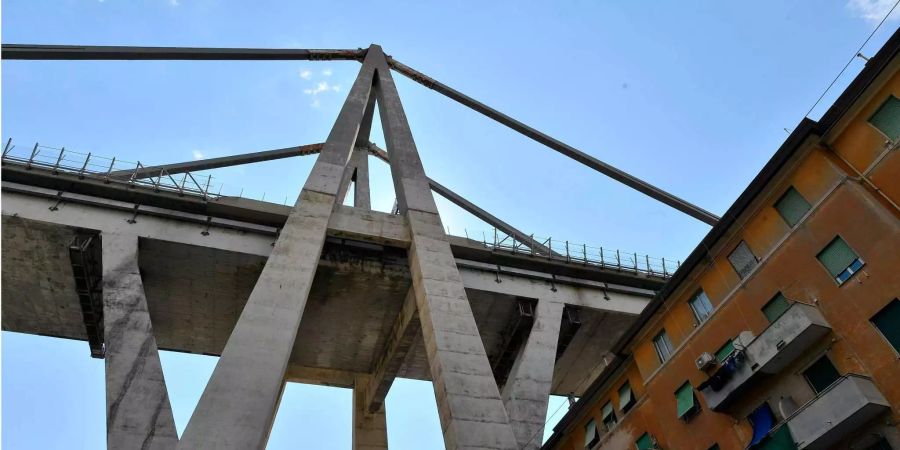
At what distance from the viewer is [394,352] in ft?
95.9

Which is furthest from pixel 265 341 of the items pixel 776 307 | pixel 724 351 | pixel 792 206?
pixel 792 206

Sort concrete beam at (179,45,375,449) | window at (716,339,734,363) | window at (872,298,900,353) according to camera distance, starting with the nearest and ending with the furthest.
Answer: window at (872,298,900,353), window at (716,339,734,363), concrete beam at (179,45,375,449)

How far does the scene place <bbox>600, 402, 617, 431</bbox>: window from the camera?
2052 centimetres

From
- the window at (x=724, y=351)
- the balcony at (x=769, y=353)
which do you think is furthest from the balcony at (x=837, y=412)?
the window at (x=724, y=351)

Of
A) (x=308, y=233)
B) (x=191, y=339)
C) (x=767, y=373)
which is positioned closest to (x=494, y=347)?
(x=308, y=233)

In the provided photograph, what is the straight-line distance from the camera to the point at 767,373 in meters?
13.9

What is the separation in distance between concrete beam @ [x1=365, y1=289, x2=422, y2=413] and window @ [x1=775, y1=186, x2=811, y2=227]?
15.4 m

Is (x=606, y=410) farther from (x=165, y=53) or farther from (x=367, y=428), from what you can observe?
(x=165, y=53)

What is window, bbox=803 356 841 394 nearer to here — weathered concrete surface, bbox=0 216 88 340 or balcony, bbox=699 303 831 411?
balcony, bbox=699 303 831 411

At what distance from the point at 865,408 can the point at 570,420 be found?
12.4m

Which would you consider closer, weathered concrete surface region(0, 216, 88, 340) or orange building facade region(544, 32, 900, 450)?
orange building facade region(544, 32, 900, 450)

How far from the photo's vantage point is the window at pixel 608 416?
20516mm

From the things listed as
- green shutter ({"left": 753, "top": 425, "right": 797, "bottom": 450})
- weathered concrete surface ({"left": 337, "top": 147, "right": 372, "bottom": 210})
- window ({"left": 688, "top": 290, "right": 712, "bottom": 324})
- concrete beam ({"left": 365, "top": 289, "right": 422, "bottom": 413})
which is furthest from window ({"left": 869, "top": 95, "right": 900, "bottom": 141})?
weathered concrete surface ({"left": 337, "top": 147, "right": 372, "bottom": 210})

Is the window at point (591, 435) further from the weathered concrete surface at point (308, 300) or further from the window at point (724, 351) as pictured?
the weathered concrete surface at point (308, 300)
